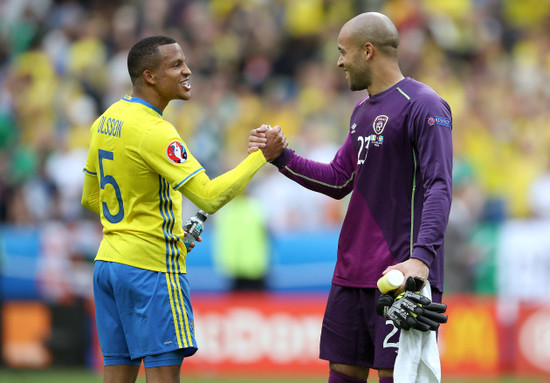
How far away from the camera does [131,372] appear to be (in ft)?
19.7

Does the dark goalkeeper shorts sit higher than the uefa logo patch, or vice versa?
the uefa logo patch

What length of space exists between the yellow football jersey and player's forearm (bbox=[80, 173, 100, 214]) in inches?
14.7

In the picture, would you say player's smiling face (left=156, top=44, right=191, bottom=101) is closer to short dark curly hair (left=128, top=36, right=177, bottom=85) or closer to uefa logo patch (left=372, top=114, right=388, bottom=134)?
short dark curly hair (left=128, top=36, right=177, bottom=85)

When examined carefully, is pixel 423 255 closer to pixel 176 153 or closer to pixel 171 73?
pixel 176 153

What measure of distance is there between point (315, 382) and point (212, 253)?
2.41m

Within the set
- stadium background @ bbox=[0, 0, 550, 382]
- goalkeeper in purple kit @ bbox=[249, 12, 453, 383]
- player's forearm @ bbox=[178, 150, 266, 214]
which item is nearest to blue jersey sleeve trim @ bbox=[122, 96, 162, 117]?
player's forearm @ bbox=[178, 150, 266, 214]

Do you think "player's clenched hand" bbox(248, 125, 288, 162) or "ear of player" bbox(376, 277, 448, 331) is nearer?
"ear of player" bbox(376, 277, 448, 331)

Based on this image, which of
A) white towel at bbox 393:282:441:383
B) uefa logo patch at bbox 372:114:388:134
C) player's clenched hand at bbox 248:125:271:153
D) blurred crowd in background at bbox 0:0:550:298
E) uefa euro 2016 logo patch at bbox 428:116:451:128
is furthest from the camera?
blurred crowd in background at bbox 0:0:550:298

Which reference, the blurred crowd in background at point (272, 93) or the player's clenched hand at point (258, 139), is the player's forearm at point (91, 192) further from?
the blurred crowd in background at point (272, 93)

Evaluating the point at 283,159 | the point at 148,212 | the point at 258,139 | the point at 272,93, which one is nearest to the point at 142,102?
the point at 148,212

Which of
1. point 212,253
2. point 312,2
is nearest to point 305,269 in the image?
point 212,253

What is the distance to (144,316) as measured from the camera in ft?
19.1

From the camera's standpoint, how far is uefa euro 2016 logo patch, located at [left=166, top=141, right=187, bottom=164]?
5777 mm

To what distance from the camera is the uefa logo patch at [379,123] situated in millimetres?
5891
